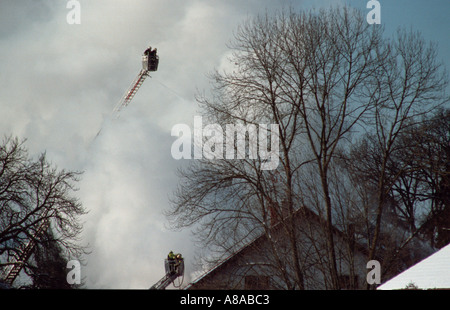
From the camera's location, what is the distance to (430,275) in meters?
13.5

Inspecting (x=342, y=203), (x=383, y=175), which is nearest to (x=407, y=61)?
(x=383, y=175)

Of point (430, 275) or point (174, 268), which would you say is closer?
point (430, 275)

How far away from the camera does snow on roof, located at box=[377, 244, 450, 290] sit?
43.3 feet

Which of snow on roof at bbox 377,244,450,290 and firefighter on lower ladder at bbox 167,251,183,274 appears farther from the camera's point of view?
firefighter on lower ladder at bbox 167,251,183,274

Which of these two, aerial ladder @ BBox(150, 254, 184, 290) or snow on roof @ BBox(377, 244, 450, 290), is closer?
snow on roof @ BBox(377, 244, 450, 290)

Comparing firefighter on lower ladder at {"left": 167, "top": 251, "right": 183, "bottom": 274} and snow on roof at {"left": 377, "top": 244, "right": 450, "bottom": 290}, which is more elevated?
firefighter on lower ladder at {"left": 167, "top": 251, "right": 183, "bottom": 274}

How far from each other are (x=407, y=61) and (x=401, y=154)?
529 centimetres

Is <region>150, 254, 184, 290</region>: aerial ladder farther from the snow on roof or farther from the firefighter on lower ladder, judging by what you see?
the snow on roof

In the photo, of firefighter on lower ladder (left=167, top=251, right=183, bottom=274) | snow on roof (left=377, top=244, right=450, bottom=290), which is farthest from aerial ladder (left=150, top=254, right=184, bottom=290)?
snow on roof (left=377, top=244, right=450, bottom=290)

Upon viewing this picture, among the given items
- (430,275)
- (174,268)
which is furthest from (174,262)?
(430,275)

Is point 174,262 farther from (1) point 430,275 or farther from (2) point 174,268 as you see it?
(1) point 430,275

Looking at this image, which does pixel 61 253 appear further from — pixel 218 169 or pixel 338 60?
pixel 338 60

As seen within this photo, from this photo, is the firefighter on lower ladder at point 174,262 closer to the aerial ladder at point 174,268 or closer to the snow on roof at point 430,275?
the aerial ladder at point 174,268

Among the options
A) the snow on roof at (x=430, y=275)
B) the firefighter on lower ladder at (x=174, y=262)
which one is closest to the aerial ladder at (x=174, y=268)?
the firefighter on lower ladder at (x=174, y=262)
